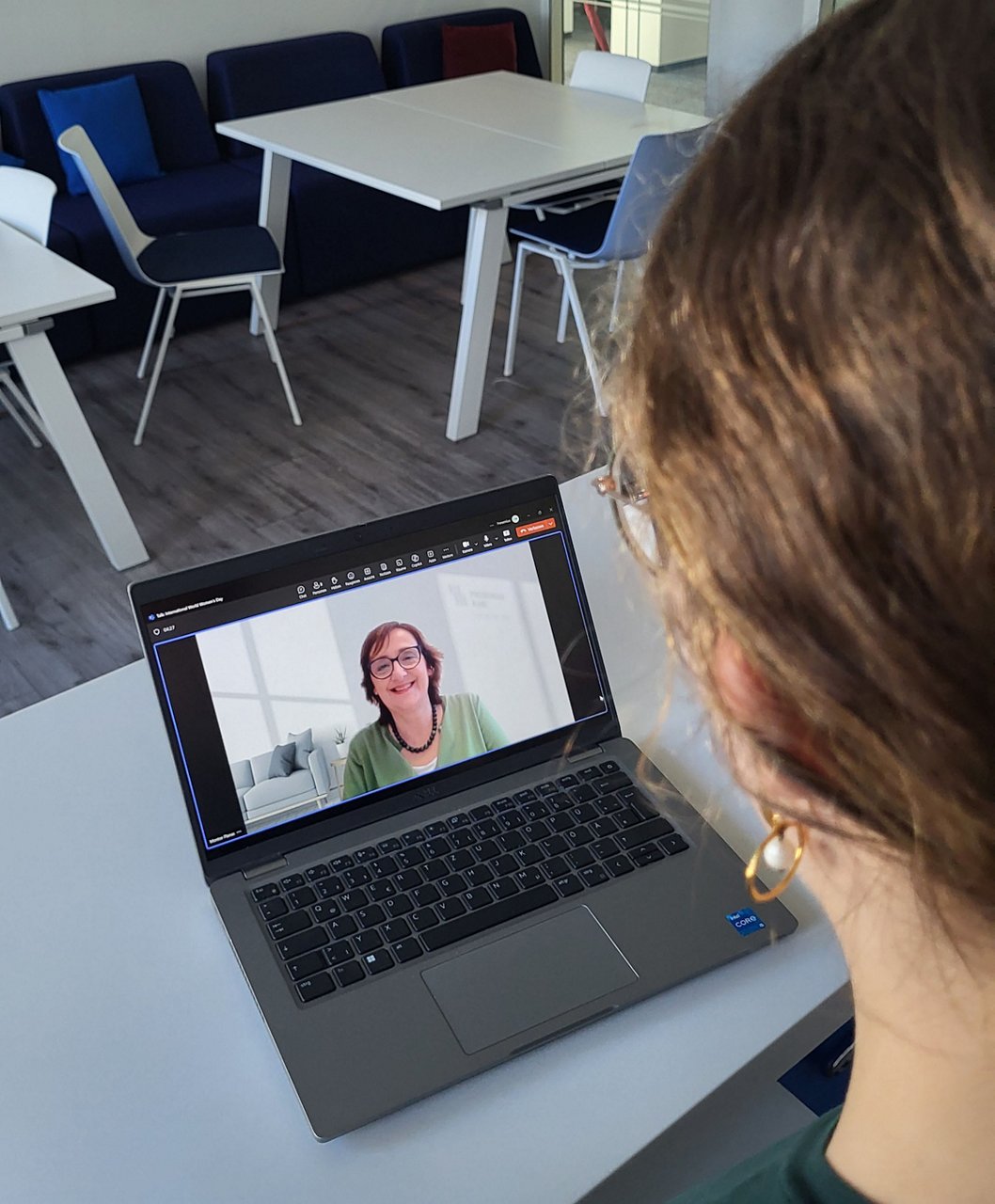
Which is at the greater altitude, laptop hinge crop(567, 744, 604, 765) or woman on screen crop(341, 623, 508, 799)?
woman on screen crop(341, 623, 508, 799)

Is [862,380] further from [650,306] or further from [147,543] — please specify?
[147,543]

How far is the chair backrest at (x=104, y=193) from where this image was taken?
3041 millimetres

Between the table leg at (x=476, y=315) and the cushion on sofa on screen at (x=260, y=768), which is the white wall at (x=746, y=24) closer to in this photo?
the table leg at (x=476, y=315)

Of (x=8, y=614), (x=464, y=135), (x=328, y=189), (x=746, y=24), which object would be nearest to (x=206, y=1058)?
(x=8, y=614)

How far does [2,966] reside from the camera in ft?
2.73

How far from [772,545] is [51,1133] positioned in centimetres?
62

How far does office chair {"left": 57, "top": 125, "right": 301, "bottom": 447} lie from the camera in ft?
10.1

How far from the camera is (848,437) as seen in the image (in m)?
0.31

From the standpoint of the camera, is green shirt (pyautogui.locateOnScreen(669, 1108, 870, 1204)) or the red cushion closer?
green shirt (pyautogui.locateOnScreen(669, 1108, 870, 1204))

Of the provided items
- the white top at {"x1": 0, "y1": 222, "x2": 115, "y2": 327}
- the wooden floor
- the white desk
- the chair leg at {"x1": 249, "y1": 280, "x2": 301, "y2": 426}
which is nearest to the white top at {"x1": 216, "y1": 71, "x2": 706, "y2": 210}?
the chair leg at {"x1": 249, "y1": 280, "x2": 301, "y2": 426}

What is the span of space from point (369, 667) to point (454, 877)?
182mm

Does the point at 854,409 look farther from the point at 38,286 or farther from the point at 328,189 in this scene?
the point at 328,189

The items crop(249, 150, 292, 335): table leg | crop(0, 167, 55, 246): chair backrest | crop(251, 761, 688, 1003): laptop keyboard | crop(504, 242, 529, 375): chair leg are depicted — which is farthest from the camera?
crop(249, 150, 292, 335): table leg

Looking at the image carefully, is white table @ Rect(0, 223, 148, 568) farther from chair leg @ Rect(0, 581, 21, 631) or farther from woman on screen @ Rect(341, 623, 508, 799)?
woman on screen @ Rect(341, 623, 508, 799)
